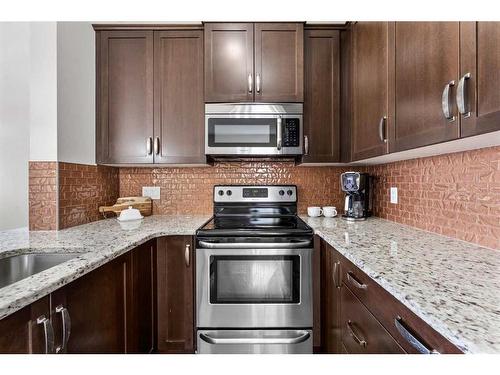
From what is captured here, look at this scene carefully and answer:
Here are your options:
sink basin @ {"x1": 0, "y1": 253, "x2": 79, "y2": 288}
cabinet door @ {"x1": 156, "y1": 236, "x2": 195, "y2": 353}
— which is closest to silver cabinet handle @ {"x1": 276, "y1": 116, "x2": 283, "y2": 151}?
cabinet door @ {"x1": 156, "y1": 236, "x2": 195, "y2": 353}

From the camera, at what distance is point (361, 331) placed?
43.4 inches

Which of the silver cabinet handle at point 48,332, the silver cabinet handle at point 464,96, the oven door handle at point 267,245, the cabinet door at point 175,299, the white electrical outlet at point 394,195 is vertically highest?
the silver cabinet handle at point 464,96

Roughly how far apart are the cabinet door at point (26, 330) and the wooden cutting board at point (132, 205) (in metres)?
1.35

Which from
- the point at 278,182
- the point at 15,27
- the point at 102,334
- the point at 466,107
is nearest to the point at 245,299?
the point at 102,334

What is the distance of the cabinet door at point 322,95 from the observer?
2.11 m

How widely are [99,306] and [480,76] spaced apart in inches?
62.2

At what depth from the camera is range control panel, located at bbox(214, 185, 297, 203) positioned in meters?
2.36

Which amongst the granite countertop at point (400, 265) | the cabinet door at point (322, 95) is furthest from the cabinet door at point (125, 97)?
the cabinet door at point (322, 95)

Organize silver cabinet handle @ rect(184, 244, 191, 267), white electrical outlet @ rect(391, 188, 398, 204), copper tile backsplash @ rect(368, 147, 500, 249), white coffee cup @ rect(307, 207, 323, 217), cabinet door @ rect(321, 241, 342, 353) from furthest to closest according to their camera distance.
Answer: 1. white coffee cup @ rect(307, 207, 323, 217)
2. white electrical outlet @ rect(391, 188, 398, 204)
3. silver cabinet handle @ rect(184, 244, 191, 267)
4. cabinet door @ rect(321, 241, 342, 353)
5. copper tile backsplash @ rect(368, 147, 500, 249)

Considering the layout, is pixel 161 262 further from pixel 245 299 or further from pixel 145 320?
pixel 245 299

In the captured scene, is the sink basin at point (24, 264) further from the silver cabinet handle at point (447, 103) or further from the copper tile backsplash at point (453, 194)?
the copper tile backsplash at point (453, 194)

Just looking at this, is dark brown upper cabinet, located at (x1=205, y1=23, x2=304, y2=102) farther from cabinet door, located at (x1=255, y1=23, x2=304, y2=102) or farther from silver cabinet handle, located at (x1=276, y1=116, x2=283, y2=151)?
silver cabinet handle, located at (x1=276, y1=116, x2=283, y2=151)

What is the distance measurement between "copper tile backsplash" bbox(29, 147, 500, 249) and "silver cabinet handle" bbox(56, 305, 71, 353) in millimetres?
922
